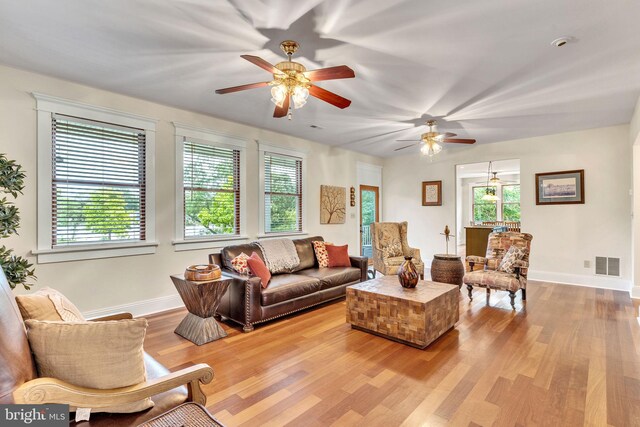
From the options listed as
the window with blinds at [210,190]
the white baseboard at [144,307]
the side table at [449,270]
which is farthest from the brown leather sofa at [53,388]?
the side table at [449,270]

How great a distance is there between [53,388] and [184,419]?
47cm

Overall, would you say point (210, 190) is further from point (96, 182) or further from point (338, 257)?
point (338, 257)

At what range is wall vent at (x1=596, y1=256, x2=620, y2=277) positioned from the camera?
16.5ft

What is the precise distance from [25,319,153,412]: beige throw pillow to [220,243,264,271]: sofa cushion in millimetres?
2485

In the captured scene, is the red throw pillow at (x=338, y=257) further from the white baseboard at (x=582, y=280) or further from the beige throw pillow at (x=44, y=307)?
the white baseboard at (x=582, y=280)

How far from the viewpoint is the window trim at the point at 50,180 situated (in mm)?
3174

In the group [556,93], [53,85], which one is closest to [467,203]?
[556,93]

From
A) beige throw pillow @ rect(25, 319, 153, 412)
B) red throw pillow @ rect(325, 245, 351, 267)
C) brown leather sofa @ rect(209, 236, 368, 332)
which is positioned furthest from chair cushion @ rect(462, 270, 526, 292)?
beige throw pillow @ rect(25, 319, 153, 412)

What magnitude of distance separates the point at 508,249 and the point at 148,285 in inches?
191

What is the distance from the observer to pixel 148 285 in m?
3.94

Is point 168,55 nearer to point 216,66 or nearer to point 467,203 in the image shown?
point 216,66

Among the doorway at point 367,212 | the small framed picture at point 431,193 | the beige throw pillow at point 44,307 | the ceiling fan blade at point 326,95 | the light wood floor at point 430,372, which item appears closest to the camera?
the beige throw pillow at point 44,307

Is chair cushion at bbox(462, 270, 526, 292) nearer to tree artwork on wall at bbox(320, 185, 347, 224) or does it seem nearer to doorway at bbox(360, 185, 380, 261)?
tree artwork on wall at bbox(320, 185, 347, 224)

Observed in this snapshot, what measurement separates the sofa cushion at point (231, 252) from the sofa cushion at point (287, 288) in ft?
1.47
